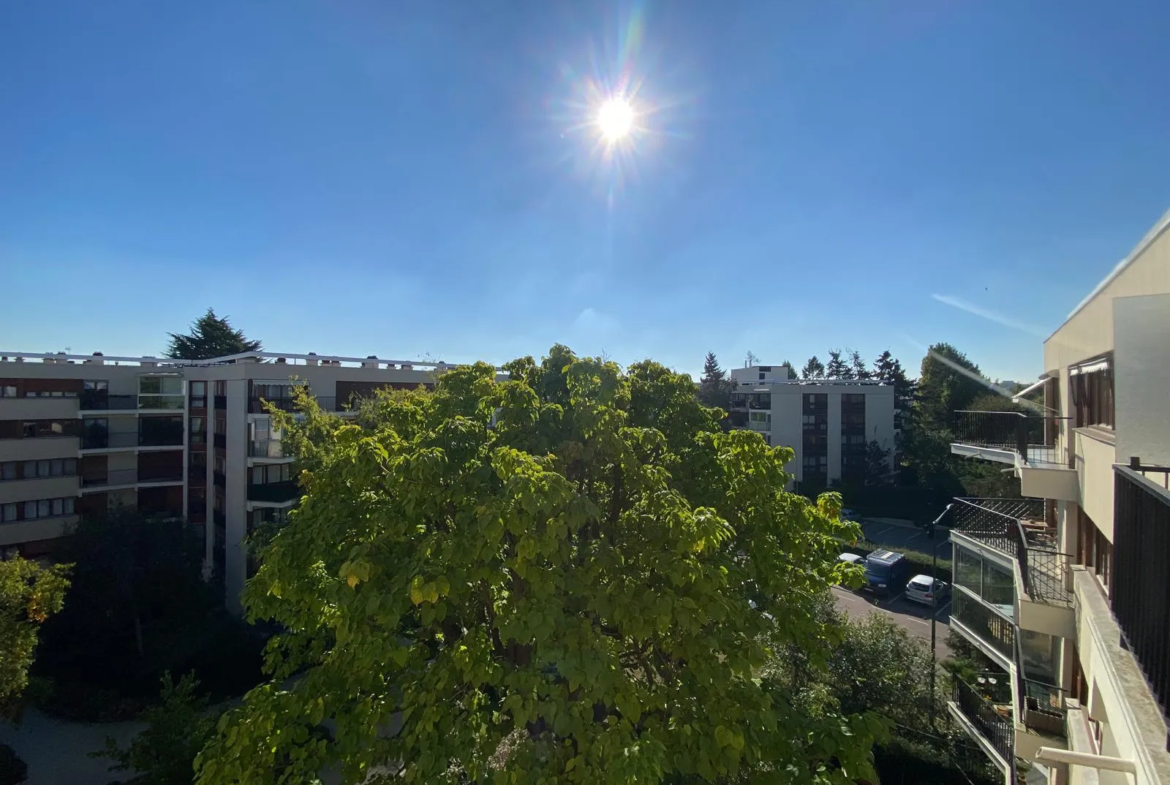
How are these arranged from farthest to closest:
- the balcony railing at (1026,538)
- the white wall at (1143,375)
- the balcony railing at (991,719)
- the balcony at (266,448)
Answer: the balcony at (266,448), the balcony railing at (991,719), the balcony railing at (1026,538), the white wall at (1143,375)

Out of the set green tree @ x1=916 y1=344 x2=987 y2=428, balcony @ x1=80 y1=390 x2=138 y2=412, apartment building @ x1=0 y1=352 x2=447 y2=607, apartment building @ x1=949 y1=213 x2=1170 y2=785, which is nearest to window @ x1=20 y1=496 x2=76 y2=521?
apartment building @ x1=0 y1=352 x2=447 y2=607

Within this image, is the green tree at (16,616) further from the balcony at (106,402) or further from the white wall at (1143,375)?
the white wall at (1143,375)

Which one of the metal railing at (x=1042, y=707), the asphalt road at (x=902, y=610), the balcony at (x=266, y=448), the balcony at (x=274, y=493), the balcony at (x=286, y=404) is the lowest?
the asphalt road at (x=902, y=610)

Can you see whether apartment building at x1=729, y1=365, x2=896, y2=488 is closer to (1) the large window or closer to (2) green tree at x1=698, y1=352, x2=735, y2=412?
(2) green tree at x1=698, y1=352, x2=735, y2=412

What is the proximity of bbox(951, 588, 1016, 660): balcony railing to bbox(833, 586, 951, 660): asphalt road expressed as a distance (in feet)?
30.1

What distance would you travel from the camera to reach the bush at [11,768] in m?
13.1

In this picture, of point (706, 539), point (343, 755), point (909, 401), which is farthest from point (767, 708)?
point (909, 401)

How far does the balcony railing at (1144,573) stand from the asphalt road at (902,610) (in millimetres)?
20755

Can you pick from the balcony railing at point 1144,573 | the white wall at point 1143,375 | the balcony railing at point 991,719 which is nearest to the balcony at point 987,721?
the balcony railing at point 991,719

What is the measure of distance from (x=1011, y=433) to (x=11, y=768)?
2404cm

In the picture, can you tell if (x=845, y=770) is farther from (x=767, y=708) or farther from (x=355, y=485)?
(x=355, y=485)

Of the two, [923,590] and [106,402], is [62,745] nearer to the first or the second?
[106,402]

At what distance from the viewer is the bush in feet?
43.1

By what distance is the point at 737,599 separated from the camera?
19.9ft
